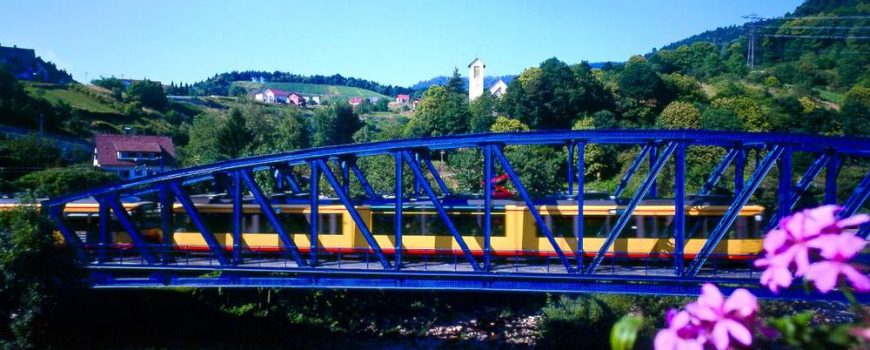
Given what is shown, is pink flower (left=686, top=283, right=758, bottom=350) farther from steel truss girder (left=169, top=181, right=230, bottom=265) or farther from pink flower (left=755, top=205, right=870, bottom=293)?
steel truss girder (left=169, top=181, right=230, bottom=265)

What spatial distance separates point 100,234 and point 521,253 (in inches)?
498

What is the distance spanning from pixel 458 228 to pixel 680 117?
32.3m

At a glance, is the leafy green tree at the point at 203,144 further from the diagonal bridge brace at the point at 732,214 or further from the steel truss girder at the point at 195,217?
the diagonal bridge brace at the point at 732,214

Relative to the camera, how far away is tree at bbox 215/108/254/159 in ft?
142

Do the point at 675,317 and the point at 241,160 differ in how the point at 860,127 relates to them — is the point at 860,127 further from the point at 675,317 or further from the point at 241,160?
the point at 675,317

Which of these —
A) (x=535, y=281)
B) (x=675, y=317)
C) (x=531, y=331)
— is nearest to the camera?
(x=675, y=317)

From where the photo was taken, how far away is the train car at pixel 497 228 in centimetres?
1809

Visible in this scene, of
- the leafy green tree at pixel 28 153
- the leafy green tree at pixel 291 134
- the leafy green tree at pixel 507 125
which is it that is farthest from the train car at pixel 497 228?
the leafy green tree at pixel 507 125

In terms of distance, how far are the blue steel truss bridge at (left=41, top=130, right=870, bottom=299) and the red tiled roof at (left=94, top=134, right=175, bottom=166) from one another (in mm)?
27960

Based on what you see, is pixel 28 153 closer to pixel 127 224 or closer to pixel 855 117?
pixel 127 224

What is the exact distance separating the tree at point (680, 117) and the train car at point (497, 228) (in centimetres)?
2932

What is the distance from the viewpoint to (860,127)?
47.1 metres

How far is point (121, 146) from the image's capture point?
46750 mm

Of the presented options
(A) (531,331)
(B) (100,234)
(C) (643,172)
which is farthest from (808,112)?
(B) (100,234)
